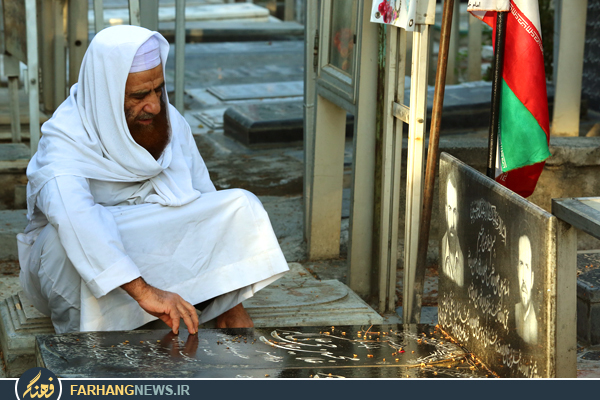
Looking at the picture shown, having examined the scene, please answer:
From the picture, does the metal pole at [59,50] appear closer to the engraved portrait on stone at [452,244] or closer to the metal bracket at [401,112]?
the metal bracket at [401,112]

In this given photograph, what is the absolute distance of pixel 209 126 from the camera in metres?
7.68

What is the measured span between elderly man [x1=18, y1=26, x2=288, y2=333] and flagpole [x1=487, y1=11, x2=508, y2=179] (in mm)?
887

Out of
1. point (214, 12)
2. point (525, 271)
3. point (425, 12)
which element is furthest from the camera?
point (214, 12)

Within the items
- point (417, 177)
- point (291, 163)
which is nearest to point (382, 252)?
point (417, 177)

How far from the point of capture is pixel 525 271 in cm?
210

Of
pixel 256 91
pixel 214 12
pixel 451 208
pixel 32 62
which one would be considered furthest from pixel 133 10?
pixel 214 12

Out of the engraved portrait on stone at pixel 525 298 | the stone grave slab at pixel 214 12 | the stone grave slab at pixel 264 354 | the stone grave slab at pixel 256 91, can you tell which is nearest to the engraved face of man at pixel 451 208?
the stone grave slab at pixel 264 354

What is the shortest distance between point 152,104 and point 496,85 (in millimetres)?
1267

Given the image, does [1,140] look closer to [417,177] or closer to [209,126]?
[209,126]

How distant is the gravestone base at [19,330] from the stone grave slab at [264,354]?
13.0 inches

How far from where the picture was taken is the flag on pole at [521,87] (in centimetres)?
295

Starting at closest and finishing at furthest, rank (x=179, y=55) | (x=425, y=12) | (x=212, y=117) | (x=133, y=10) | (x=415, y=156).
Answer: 1. (x=425, y=12)
2. (x=415, y=156)
3. (x=133, y=10)
4. (x=179, y=55)
5. (x=212, y=117)

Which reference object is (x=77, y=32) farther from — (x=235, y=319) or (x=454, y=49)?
(x=454, y=49)
